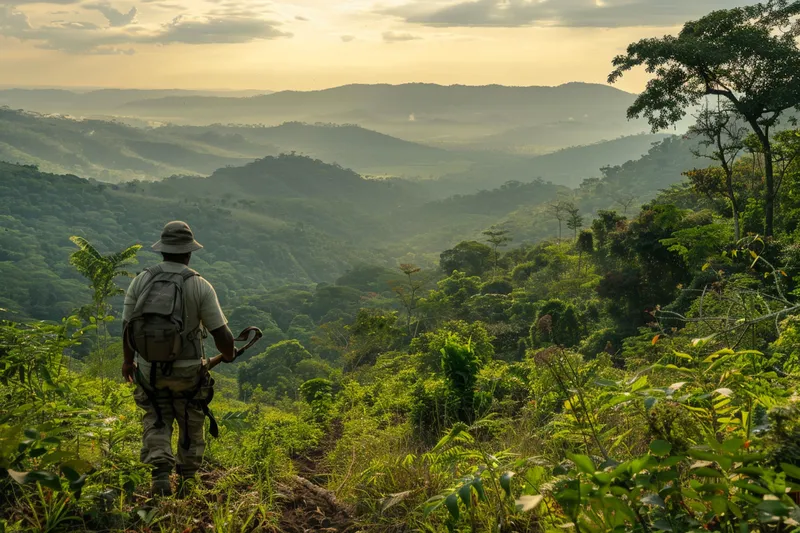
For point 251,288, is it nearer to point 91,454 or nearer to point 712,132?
point 712,132

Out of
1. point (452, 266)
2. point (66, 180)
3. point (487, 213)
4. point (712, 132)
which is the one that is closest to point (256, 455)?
point (712, 132)

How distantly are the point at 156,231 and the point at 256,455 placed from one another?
152 m

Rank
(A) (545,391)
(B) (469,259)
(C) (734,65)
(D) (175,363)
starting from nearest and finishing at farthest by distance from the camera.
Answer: (D) (175,363) < (A) (545,391) < (C) (734,65) < (B) (469,259)

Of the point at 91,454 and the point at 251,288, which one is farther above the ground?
the point at 91,454

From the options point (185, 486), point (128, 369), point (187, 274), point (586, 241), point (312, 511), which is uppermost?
point (187, 274)

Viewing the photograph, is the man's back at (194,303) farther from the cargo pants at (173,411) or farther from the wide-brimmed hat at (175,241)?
the cargo pants at (173,411)

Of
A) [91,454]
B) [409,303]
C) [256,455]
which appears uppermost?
[91,454]

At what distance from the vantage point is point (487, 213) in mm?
192625

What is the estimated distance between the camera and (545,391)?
5598 millimetres

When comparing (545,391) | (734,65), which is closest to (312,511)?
(545,391)

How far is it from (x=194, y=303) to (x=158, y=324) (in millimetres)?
229

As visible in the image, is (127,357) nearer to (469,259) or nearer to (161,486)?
(161,486)

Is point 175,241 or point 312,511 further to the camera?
point 175,241

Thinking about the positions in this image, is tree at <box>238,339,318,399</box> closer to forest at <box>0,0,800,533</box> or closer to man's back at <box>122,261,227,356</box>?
forest at <box>0,0,800,533</box>
